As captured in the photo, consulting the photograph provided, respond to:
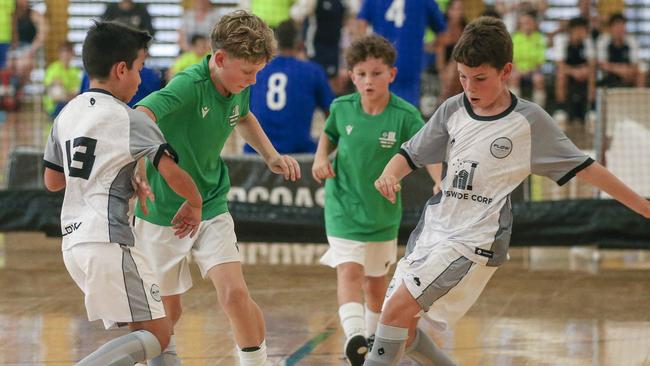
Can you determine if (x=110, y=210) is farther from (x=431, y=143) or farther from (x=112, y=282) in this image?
(x=431, y=143)

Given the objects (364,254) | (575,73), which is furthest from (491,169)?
(575,73)

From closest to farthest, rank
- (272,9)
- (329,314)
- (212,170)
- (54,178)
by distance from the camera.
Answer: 1. (54,178)
2. (212,170)
3. (329,314)
4. (272,9)

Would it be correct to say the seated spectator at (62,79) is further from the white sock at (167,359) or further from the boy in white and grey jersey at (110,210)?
the boy in white and grey jersey at (110,210)

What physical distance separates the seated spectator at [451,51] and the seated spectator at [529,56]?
1249mm

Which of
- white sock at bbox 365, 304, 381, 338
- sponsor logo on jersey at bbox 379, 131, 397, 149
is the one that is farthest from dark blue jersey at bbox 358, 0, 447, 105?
white sock at bbox 365, 304, 381, 338

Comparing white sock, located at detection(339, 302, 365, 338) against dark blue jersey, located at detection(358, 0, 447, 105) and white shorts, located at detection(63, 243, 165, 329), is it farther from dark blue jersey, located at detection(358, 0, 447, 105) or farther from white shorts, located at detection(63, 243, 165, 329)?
dark blue jersey, located at detection(358, 0, 447, 105)

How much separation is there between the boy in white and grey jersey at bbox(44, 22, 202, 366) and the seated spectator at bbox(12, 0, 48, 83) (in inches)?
444

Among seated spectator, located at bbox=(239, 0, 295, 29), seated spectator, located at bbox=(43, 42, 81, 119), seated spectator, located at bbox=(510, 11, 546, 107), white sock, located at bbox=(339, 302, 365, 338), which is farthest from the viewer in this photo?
seated spectator, located at bbox=(43, 42, 81, 119)

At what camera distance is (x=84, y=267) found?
388cm

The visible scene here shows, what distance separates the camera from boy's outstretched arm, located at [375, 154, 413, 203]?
172 inches

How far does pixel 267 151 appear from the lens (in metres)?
4.86

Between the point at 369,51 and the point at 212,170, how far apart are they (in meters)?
1.28

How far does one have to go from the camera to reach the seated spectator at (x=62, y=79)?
14828 mm

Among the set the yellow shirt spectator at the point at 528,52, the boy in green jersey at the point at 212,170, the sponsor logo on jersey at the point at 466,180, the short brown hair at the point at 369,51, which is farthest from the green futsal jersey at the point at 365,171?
the yellow shirt spectator at the point at 528,52
